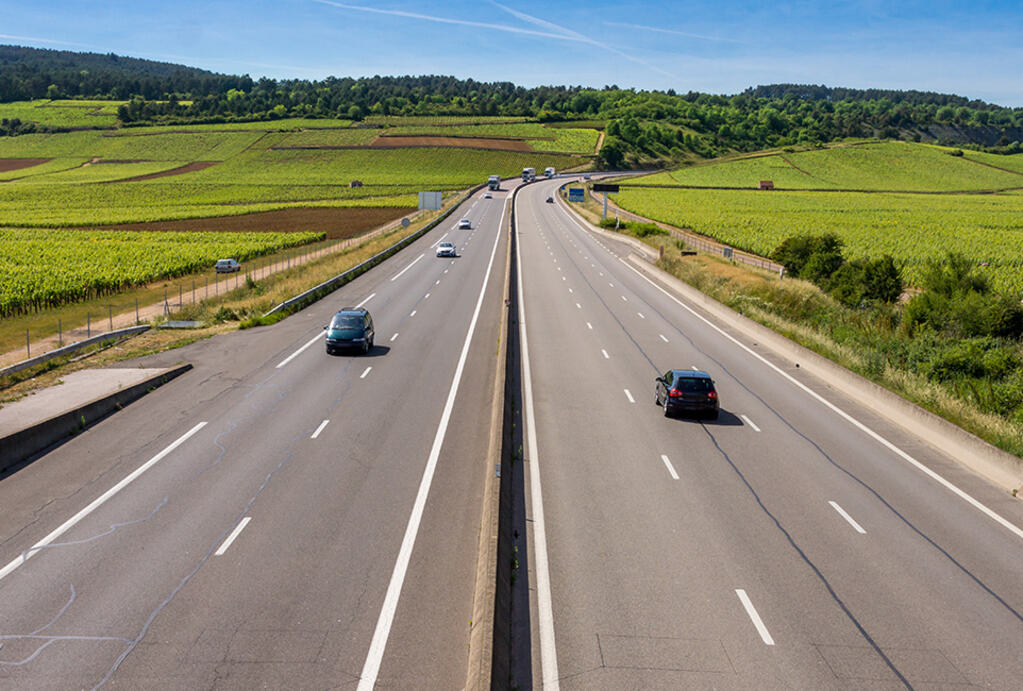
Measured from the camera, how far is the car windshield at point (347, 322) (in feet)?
99.5

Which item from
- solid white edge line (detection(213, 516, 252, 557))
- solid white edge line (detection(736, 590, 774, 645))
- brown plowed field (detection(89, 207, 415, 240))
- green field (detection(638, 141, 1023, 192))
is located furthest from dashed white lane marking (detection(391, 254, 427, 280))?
green field (detection(638, 141, 1023, 192))

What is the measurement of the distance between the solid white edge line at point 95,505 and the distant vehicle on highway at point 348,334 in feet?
31.1

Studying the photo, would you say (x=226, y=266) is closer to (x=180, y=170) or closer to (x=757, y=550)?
(x=757, y=550)

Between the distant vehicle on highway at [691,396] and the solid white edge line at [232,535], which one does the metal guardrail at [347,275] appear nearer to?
the distant vehicle on highway at [691,396]

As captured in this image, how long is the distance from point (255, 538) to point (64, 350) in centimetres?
1924

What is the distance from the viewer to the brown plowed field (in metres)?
90.6

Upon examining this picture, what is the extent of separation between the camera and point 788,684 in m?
9.95

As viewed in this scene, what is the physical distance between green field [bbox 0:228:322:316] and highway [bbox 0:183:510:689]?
25636 mm

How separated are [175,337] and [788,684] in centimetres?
3007

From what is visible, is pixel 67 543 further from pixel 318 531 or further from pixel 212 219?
pixel 212 219

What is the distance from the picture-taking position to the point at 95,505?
1539 centimetres

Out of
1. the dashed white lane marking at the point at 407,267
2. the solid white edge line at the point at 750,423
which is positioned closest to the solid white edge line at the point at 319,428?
→ the solid white edge line at the point at 750,423

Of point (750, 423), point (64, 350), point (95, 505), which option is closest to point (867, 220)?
point (750, 423)

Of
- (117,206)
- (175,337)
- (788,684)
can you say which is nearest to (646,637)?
(788,684)
